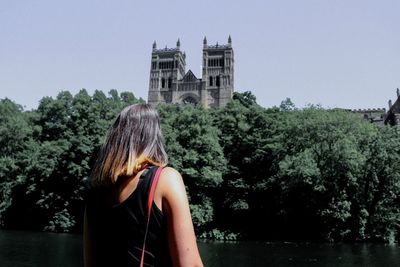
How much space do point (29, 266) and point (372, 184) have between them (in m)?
30.1

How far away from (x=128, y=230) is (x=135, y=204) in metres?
0.13

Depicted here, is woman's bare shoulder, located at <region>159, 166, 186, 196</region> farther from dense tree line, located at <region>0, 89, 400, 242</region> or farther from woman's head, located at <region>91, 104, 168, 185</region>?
dense tree line, located at <region>0, 89, 400, 242</region>

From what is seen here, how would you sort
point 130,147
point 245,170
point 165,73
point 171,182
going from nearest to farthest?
point 171,182 → point 130,147 → point 245,170 → point 165,73

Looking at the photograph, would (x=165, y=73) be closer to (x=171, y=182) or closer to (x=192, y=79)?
(x=192, y=79)

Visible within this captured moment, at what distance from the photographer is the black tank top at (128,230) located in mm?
2018

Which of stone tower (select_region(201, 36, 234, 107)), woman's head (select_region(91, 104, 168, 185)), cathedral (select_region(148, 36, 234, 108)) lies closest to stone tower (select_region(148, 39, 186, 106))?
cathedral (select_region(148, 36, 234, 108))

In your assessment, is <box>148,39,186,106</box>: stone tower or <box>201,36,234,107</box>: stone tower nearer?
<box>201,36,234,107</box>: stone tower

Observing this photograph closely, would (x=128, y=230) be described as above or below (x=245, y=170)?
below

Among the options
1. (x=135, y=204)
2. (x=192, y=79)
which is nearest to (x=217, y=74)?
(x=192, y=79)

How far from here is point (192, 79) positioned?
346ft

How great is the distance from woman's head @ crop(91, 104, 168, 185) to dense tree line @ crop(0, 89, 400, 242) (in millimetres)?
33932

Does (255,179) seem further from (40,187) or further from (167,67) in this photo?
(167,67)

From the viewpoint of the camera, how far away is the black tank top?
2.02 meters

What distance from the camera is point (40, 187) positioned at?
40688 millimetres
